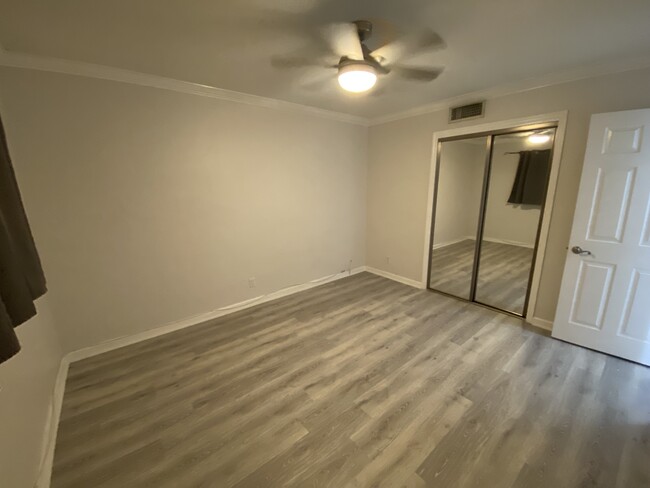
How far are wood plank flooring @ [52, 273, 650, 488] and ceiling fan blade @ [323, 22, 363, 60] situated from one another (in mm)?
2378

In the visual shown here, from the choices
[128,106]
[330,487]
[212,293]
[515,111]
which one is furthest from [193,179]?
[515,111]

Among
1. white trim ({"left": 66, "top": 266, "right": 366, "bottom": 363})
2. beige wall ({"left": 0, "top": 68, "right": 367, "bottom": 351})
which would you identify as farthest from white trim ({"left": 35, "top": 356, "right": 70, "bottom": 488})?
beige wall ({"left": 0, "top": 68, "right": 367, "bottom": 351})

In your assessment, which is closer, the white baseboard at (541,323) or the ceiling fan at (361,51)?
the ceiling fan at (361,51)

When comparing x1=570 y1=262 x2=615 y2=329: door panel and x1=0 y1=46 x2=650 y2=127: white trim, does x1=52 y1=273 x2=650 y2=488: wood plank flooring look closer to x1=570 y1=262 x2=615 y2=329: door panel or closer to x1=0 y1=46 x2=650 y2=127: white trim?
x1=570 y1=262 x2=615 y2=329: door panel

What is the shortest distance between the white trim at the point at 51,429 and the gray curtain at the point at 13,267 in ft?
3.58

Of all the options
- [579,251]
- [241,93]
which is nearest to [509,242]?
[579,251]

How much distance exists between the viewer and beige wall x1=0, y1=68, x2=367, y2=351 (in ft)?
6.90

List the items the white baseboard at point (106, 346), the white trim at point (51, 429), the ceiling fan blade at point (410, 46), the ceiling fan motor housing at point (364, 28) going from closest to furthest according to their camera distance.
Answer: the white trim at point (51, 429) < the white baseboard at point (106, 346) < the ceiling fan motor housing at point (364, 28) < the ceiling fan blade at point (410, 46)

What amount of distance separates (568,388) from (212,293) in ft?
10.9

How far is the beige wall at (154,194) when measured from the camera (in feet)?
6.90

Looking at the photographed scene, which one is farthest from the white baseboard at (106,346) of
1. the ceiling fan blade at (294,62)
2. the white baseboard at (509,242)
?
the ceiling fan blade at (294,62)

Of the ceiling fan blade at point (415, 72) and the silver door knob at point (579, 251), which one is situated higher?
the ceiling fan blade at point (415, 72)

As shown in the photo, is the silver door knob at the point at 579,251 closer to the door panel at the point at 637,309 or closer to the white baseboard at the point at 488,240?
the door panel at the point at 637,309

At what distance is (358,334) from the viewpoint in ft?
8.98
